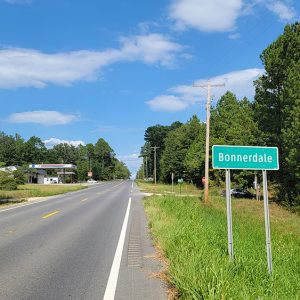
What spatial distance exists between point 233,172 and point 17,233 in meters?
43.6

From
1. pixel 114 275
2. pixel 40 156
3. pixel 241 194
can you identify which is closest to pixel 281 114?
pixel 241 194

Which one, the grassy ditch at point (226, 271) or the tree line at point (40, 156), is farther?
the tree line at point (40, 156)

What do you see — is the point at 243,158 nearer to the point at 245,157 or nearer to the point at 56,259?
the point at 245,157

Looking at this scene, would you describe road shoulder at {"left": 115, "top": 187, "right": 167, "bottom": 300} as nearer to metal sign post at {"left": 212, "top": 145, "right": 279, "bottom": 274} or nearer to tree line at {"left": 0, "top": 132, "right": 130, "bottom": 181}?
metal sign post at {"left": 212, "top": 145, "right": 279, "bottom": 274}

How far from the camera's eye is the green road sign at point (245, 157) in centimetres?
812

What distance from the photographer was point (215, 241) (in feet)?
36.6

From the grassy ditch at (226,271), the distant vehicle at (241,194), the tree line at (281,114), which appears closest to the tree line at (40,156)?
the distant vehicle at (241,194)

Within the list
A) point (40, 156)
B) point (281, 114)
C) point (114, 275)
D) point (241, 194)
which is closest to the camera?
point (114, 275)

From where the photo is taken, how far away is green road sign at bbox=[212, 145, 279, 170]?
26.7 ft

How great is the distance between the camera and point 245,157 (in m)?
8.21

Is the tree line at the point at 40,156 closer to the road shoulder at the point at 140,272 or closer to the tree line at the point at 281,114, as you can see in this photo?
the tree line at the point at 281,114

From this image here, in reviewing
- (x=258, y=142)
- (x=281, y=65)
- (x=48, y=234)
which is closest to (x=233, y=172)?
(x=258, y=142)

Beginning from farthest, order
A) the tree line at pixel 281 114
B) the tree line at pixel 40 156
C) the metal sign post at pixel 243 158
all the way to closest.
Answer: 1. the tree line at pixel 40 156
2. the tree line at pixel 281 114
3. the metal sign post at pixel 243 158

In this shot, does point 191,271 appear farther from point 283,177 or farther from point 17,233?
point 283,177
